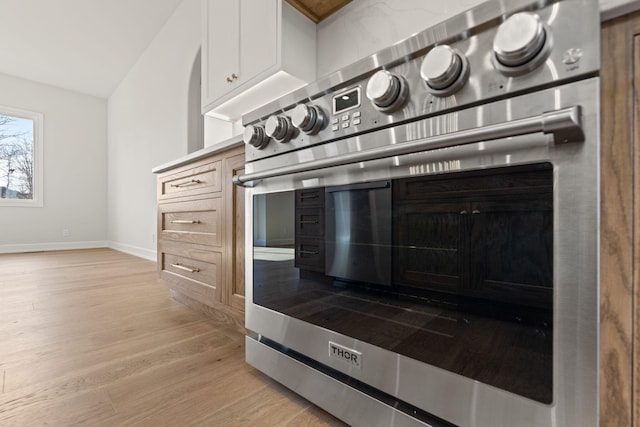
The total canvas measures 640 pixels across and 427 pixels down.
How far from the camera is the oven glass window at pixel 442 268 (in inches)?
19.5

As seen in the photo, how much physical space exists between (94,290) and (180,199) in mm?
1237

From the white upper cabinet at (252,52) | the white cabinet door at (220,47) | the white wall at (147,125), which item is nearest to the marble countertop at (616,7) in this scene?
the white upper cabinet at (252,52)

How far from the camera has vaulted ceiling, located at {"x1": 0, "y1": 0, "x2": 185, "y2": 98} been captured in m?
3.08

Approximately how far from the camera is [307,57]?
4.93 feet

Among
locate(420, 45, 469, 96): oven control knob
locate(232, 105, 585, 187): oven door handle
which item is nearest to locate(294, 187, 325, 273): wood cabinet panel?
locate(232, 105, 585, 187): oven door handle

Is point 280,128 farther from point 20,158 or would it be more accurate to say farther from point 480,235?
point 20,158

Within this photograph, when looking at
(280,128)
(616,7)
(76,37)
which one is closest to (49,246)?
(76,37)

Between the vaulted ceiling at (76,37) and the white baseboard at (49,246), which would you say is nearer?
the vaulted ceiling at (76,37)

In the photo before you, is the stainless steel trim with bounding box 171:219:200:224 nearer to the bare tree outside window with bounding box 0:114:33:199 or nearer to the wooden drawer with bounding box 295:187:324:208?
the wooden drawer with bounding box 295:187:324:208

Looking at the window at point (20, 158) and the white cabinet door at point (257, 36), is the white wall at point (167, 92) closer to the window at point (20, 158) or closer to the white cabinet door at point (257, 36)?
the white cabinet door at point (257, 36)

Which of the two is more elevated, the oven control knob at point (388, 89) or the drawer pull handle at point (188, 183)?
the oven control knob at point (388, 89)

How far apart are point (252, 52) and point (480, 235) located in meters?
1.50

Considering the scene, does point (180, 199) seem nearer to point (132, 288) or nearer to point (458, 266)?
point (132, 288)

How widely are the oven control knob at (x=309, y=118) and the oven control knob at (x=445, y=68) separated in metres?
0.29
